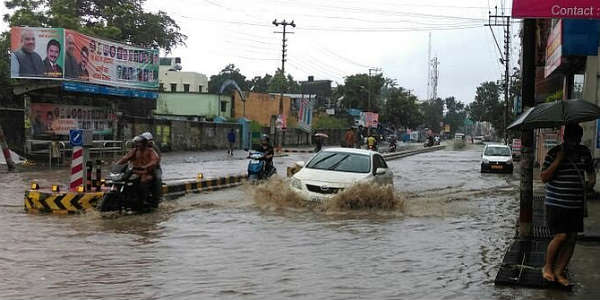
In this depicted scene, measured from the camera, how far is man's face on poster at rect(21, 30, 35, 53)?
2477cm

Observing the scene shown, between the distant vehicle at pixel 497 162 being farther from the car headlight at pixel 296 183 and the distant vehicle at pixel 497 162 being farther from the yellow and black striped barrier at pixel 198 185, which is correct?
the car headlight at pixel 296 183

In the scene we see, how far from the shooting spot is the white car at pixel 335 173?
13.0 m

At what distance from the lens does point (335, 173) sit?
1349 cm

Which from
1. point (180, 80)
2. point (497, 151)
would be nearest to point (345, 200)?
point (497, 151)

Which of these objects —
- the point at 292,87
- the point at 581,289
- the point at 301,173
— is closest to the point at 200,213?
the point at 301,173

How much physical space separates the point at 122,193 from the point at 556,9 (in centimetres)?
802

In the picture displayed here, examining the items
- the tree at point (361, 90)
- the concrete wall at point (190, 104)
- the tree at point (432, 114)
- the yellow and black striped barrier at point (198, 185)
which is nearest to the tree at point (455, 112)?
the tree at point (432, 114)

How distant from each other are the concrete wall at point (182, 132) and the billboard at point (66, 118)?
1.50 metres

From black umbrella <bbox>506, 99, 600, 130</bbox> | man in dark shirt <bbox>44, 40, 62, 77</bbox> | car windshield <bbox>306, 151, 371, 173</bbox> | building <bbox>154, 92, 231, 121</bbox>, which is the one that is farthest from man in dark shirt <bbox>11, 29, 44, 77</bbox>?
building <bbox>154, 92, 231, 121</bbox>

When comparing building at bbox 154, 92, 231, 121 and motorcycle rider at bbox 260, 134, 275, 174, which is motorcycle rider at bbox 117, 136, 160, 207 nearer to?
motorcycle rider at bbox 260, 134, 275, 174

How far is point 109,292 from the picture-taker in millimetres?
6477

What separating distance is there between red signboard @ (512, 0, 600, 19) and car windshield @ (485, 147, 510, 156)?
2035 cm

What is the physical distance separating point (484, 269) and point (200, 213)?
654 cm

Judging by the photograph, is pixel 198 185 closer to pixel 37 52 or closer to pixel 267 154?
pixel 267 154
